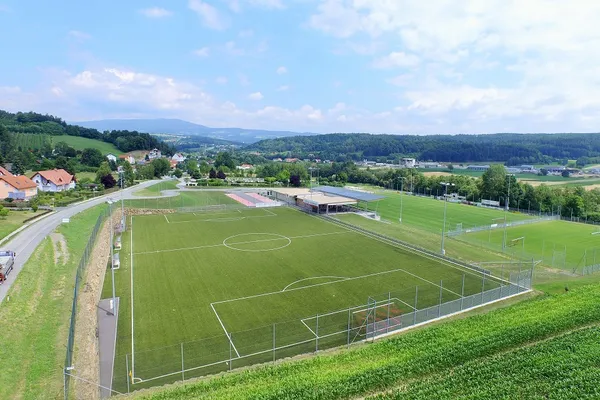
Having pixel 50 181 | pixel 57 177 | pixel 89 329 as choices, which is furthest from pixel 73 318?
pixel 57 177

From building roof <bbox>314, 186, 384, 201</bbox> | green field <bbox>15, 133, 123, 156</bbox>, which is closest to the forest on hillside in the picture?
green field <bbox>15, 133, 123, 156</bbox>

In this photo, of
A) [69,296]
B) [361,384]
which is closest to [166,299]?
[69,296]

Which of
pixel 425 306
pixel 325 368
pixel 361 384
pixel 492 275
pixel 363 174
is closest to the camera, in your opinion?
pixel 361 384

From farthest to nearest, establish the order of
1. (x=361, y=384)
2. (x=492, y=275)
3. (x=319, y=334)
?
1. (x=492, y=275)
2. (x=319, y=334)
3. (x=361, y=384)

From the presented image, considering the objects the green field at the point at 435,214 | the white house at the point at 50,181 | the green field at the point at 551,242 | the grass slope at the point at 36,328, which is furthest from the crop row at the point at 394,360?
the white house at the point at 50,181

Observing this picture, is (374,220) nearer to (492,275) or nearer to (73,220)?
(492,275)
